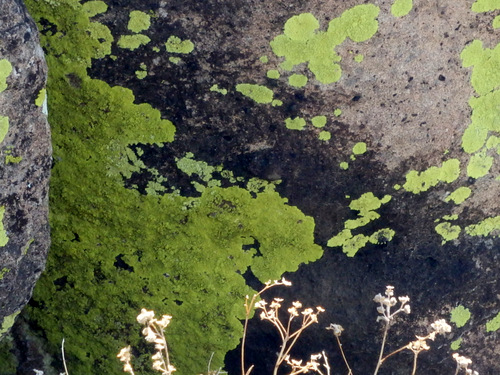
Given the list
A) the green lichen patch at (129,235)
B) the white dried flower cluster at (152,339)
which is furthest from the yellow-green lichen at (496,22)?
the white dried flower cluster at (152,339)

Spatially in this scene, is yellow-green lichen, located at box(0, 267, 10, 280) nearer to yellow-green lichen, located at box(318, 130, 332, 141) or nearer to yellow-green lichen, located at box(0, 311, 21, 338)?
yellow-green lichen, located at box(0, 311, 21, 338)

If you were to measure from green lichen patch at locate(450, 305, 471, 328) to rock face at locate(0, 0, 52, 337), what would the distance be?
177 centimetres

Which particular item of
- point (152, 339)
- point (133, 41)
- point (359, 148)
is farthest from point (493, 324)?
point (133, 41)

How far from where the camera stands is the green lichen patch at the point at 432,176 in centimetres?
232

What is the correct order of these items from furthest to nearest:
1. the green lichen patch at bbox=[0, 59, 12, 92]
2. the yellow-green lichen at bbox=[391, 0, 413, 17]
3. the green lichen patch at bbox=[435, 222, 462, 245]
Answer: the green lichen patch at bbox=[435, 222, 462, 245] → the yellow-green lichen at bbox=[391, 0, 413, 17] → the green lichen patch at bbox=[0, 59, 12, 92]

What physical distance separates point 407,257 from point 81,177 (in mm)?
1415

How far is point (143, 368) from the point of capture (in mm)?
2738

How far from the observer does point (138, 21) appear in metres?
2.14

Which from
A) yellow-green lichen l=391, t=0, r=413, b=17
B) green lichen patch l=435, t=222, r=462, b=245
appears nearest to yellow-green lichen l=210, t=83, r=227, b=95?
yellow-green lichen l=391, t=0, r=413, b=17

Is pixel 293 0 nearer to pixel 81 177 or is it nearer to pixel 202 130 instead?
pixel 202 130

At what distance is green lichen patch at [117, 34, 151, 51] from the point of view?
216cm

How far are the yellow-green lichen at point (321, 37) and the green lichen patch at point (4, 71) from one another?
0.91m

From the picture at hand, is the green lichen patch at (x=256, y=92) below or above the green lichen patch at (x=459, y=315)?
above

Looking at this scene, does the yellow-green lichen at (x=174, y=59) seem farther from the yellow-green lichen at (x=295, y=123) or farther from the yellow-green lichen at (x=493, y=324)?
the yellow-green lichen at (x=493, y=324)
